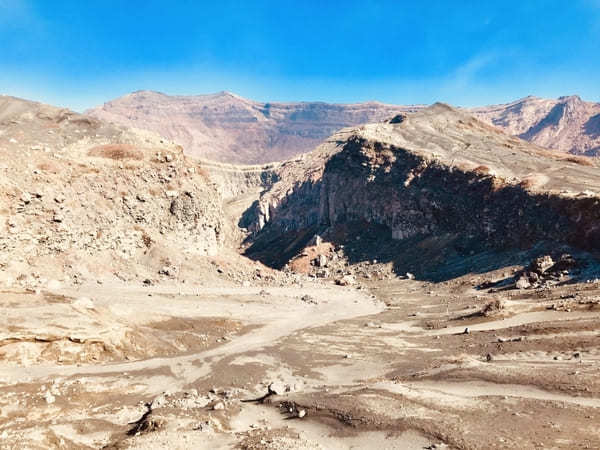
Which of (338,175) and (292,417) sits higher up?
(338,175)

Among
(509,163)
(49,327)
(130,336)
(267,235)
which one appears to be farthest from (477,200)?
(267,235)

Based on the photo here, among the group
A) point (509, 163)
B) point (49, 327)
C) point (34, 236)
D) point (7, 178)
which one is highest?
point (509, 163)

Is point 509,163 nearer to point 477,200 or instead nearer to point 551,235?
point 477,200

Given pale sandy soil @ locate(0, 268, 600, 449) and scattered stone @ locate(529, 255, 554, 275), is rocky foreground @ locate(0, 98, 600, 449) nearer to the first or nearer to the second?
pale sandy soil @ locate(0, 268, 600, 449)

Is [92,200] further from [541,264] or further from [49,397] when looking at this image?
[541,264]

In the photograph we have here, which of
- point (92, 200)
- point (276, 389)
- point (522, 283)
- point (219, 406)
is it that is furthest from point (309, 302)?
point (219, 406)

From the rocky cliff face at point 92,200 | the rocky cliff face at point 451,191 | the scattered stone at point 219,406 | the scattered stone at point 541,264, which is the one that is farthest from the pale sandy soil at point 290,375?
the rocky cliff face at point 451,191

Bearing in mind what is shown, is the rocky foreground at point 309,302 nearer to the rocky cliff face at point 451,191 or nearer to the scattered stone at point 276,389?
the scattered stone at point 276,389

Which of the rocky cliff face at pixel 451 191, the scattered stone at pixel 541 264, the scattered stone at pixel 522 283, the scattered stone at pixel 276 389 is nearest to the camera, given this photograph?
the scattered stone at pixel 276 389

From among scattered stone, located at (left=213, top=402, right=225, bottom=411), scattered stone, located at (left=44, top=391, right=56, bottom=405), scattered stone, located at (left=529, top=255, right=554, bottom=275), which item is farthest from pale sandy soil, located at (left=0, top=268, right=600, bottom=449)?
scattered stone, located at (left=529, top=255, right=554, bottom=275)
